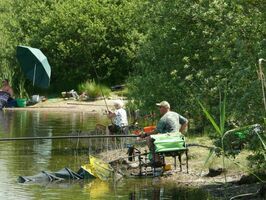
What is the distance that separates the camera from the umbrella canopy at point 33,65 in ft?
55.7

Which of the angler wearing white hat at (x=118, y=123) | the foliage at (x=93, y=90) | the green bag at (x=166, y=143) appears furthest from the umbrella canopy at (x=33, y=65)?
the foliage at (x=93, y=90)

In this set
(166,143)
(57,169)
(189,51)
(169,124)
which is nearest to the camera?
(166,143)

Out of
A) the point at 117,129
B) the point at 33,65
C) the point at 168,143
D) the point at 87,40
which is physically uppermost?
the point at 87,40

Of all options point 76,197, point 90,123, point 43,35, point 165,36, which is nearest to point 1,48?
point 43,35

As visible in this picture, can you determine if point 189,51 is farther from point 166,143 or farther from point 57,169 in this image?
point 166,143

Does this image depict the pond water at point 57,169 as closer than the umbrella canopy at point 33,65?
Yes

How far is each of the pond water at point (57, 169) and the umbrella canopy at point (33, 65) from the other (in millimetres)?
1879

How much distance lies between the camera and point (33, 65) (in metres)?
17.2

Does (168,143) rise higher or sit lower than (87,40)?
lower

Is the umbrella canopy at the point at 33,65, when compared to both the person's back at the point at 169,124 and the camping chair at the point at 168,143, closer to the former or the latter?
the person's back at the point at 169,124

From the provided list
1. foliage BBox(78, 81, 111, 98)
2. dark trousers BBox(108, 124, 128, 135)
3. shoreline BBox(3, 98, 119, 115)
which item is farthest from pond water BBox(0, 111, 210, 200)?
foliage BBox(78, 81, 111, 98)

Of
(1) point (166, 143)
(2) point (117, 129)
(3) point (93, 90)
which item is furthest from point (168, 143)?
(3) point (93, 90)

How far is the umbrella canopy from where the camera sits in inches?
668

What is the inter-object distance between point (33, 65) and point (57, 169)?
114 inches
